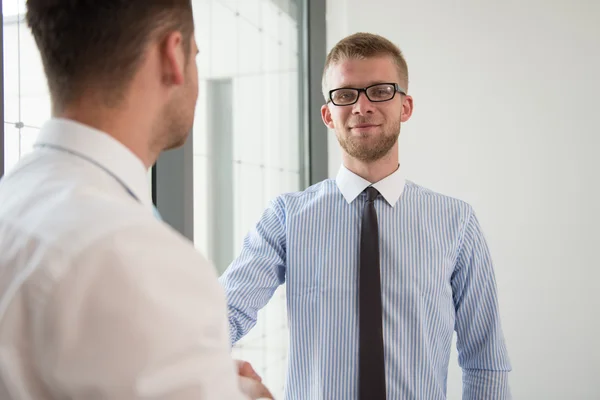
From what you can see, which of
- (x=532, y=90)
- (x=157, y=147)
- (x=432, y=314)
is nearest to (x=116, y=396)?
(x=157, y=147)

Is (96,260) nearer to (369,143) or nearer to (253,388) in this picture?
(253,388)

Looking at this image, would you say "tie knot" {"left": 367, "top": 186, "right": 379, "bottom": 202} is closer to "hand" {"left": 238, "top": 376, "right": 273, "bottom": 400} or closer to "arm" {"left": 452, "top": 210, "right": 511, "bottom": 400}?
"arm" {"left": 452, "top": 210, "right": 511, "bottom": 400}

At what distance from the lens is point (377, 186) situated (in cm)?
150

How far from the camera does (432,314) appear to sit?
4.62ft

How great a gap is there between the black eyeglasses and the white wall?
4.65 feet

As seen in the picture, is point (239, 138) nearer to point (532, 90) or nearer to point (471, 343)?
point (471, 343)

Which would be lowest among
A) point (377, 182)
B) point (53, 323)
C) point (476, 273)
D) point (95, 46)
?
point (476, 273)

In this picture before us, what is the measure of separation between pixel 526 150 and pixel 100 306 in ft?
8.64

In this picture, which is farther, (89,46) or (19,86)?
(19,86)

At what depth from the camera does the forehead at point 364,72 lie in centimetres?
153

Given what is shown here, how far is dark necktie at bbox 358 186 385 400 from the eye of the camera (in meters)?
1.34

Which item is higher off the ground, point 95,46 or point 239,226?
point 95,46

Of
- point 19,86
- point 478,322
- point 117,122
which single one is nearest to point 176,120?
point 117,122

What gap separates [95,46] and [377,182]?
Answer: 0.97 metres
